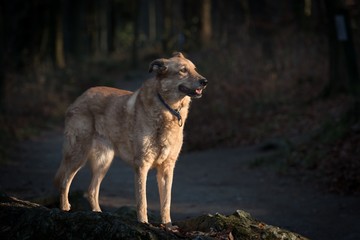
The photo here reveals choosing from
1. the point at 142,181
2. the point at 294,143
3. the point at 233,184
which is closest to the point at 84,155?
the point at 142,181

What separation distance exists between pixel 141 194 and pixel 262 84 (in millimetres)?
12383

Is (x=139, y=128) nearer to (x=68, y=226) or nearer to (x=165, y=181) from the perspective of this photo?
(x=165, y=181)

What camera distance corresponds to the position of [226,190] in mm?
11117

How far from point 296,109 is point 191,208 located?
8.11 metres

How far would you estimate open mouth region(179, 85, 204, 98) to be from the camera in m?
7.10

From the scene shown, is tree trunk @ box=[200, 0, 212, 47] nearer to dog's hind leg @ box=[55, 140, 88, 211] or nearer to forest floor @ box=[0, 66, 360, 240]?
forest floor @ box=[0, 66, 360, 240]

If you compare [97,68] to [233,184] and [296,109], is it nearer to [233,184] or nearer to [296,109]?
[296,109]

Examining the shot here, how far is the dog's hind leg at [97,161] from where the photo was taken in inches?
308

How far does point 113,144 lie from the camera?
779 centimetres

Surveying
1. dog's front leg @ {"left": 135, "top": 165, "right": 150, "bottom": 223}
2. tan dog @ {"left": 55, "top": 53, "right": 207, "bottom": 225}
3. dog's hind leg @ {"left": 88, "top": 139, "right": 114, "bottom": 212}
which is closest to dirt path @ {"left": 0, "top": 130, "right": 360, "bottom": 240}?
dog's hind leg @ {"left": 88, "top": 139, "right": 114, "bottom": 212}

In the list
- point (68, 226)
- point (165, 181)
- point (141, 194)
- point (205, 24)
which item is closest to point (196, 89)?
point (165, 181)

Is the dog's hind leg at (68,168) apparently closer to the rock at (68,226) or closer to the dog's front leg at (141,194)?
the dog's front leg at (141,194)

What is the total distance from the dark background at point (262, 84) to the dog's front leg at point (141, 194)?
184 inches

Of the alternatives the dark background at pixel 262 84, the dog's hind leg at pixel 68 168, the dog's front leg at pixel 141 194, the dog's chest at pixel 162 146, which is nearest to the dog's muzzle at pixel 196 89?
the dog's chest at pixel 162 146
